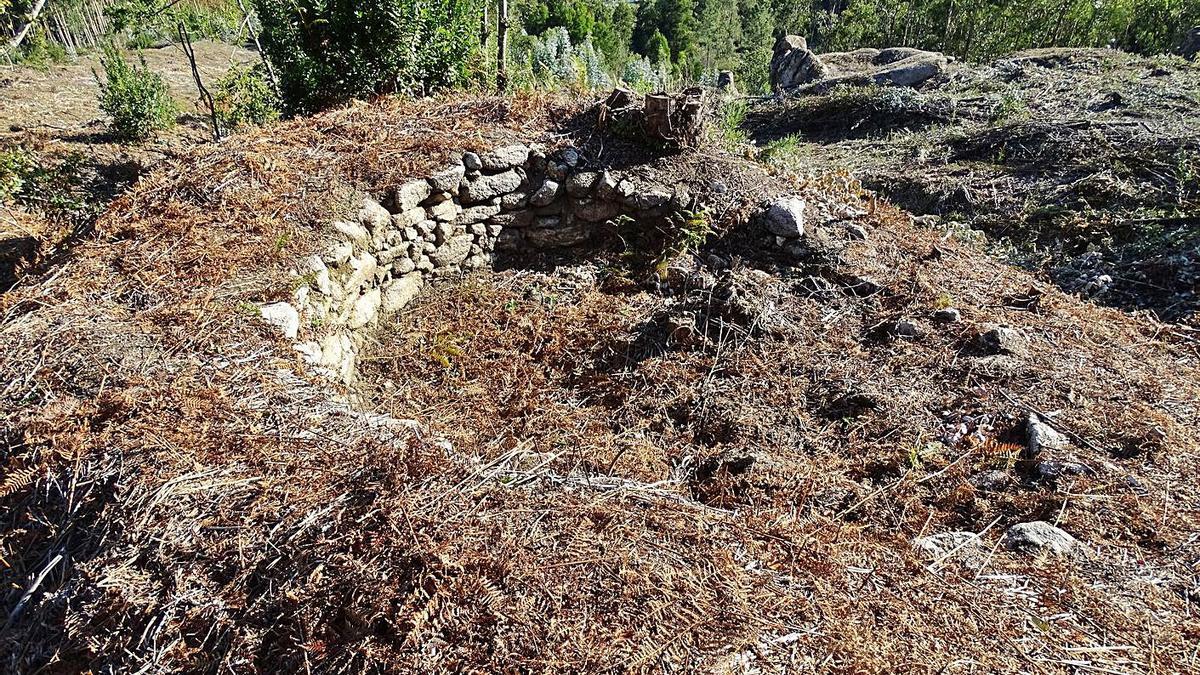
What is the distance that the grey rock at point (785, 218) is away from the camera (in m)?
4.79

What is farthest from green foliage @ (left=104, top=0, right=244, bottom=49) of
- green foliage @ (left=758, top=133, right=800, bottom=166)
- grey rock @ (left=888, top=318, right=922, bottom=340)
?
grey rock @ (left=888, top=318, right=922, bottom=340)

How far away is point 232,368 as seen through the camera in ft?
9.36

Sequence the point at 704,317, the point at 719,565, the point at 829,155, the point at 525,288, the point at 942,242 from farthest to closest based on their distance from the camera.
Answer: the point at 829,155 → the point at 942,242 → the point at 525,288 → the point at 704,317 → the point at 719,565

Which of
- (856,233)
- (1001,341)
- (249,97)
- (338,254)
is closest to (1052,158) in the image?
(856,233)

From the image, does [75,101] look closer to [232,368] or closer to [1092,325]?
[232,368]

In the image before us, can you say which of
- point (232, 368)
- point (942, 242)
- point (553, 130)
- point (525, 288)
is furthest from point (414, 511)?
point (942, 242)

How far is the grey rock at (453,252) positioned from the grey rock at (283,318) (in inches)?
64.9

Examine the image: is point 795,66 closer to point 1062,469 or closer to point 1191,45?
point 1191,45

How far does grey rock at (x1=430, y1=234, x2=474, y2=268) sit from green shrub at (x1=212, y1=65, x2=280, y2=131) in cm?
332

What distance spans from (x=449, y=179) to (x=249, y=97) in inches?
181

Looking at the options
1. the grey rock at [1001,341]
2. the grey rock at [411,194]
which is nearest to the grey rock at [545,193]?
the grey rock at [411,194]

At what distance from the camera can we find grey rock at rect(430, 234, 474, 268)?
495 centimetres

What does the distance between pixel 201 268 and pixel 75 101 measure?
431 inches

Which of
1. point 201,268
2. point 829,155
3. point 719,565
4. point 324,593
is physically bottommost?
point 829,155
